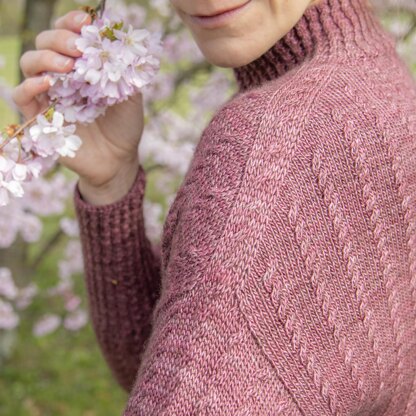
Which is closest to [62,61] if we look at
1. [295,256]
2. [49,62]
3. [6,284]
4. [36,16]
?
[49,62]

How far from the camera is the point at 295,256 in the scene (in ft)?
2.76

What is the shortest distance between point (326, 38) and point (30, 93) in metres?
0.52

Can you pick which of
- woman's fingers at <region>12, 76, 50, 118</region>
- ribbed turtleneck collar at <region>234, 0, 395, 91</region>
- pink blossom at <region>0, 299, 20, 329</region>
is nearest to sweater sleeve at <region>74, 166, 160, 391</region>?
woman's fingers at <region>12, 76, 50, 118</region>

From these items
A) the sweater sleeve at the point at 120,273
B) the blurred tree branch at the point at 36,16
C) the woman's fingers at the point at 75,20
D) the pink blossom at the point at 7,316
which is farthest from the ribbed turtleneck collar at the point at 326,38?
the pink blossom at the point at 7,316

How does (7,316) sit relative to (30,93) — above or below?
below

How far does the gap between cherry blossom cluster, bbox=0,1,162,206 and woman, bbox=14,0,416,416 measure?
10 cm

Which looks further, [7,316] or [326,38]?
[7,316]

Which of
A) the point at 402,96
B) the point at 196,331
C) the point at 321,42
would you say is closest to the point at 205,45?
the point at 321,42

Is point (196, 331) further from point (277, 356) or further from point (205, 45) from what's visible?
point (205, 45)

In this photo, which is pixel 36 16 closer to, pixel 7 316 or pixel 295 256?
pixel 7 316

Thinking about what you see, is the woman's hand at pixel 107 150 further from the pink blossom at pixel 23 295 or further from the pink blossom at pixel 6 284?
the pink blossom at pixel 23 295

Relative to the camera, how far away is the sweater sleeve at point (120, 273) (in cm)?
135

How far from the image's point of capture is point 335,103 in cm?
88

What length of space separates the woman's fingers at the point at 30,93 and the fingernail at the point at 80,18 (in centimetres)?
11
